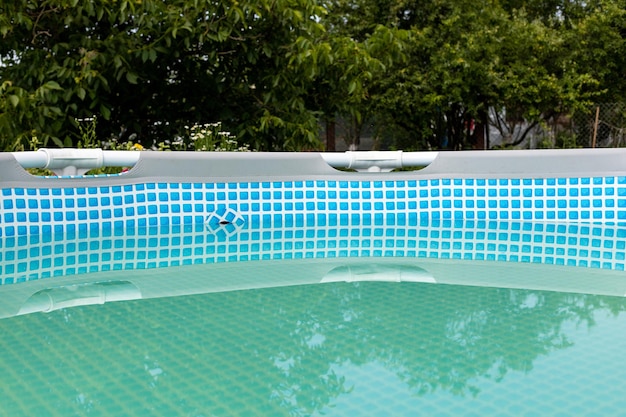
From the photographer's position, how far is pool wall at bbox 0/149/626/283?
3355 mm

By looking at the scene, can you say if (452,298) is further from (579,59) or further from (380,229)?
(579,59)

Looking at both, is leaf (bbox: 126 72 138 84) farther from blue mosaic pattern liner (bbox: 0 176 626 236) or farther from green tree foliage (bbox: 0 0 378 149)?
blue mosaic pattern liner (bbox: 0 176 626 236)

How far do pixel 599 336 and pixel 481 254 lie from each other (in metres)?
1.24

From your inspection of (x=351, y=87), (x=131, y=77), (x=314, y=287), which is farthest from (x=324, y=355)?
(x=351, y=87)

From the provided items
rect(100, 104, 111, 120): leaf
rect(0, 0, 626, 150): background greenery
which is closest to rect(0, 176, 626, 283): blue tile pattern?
rect(0, 0, 626, 150): background greenery

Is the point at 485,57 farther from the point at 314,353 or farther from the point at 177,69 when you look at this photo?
the point at 314,353

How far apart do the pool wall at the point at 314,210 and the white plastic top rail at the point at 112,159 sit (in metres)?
0.05

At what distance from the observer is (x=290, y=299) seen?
254cm

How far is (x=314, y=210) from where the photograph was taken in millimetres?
4082

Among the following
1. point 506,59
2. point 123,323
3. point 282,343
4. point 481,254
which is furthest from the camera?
point 506,59

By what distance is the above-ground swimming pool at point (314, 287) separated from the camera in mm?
1676

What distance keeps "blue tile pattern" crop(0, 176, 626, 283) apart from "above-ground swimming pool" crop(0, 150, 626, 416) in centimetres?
1

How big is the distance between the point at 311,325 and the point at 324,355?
0.96ft

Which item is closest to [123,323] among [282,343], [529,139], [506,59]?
[282,343]
